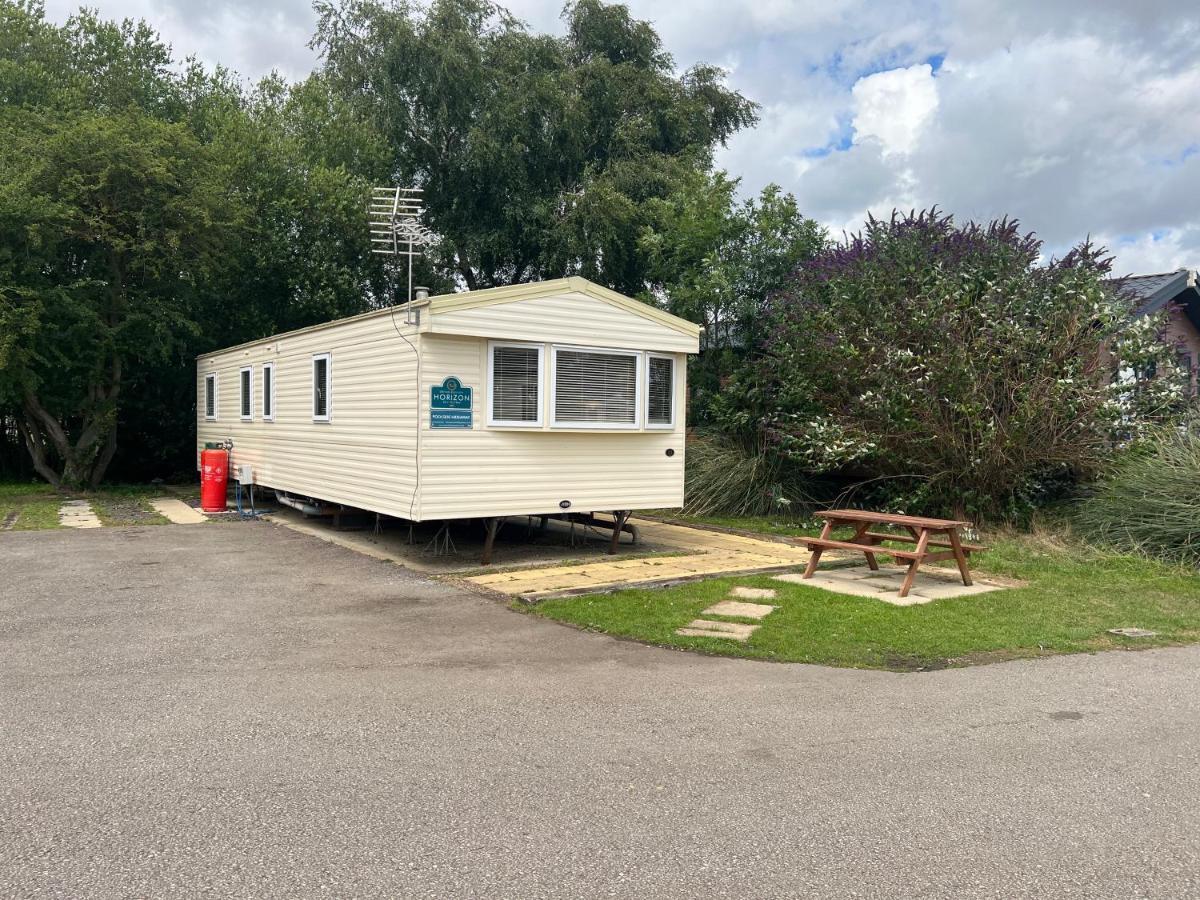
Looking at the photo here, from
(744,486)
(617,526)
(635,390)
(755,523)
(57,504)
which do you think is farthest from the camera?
(57,504)

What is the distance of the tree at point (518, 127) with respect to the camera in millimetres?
20844

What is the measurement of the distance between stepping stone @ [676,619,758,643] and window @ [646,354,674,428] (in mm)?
3849

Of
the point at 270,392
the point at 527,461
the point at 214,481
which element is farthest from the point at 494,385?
the point at 214,481

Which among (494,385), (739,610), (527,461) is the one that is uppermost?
(494,385)

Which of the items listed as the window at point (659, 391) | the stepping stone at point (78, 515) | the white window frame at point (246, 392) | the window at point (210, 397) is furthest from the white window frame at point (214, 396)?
the window at point (659, 391)

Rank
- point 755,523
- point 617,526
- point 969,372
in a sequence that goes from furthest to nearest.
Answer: point 755,523, point 969,372, point 617,526

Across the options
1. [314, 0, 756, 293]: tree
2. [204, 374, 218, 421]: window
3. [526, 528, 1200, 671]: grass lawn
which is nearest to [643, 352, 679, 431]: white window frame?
[526, 528, 1200, 671]: grass lawn

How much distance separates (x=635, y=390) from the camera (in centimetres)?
1012

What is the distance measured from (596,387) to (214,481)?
7213 mm

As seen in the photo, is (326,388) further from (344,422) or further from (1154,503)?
(1154,503)

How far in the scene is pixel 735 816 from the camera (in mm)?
3477

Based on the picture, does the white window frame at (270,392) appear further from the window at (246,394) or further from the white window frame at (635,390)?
the white window frame at (635,390)

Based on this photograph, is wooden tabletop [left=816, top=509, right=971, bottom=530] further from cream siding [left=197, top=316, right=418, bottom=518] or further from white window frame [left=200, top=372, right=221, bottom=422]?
white window frame [left=200, top=372, right=221, bottom=422]

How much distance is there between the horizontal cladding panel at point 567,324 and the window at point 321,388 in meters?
2.87
